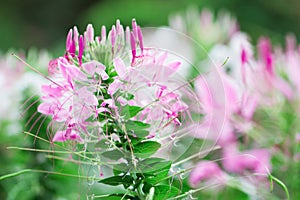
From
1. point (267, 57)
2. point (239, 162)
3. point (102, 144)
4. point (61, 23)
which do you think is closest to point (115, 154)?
point (102, 144)

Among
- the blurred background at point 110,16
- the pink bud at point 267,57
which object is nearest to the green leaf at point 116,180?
the pink bud at point 267,57

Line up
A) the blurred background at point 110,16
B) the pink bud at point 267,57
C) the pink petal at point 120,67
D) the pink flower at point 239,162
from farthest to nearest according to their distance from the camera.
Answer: the blurred background at point 110,16 < the pink flower at point 239,162 < the pink bud at point 267,57 < the pink petal at point 120,67

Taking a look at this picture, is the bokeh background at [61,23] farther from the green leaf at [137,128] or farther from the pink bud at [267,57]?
the pink bud at [267,57]

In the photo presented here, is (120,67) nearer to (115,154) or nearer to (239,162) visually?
(115,154)

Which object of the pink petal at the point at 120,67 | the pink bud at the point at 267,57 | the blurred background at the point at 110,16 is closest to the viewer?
the pink petal at the point at 120,67

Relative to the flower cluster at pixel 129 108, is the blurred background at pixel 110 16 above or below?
above

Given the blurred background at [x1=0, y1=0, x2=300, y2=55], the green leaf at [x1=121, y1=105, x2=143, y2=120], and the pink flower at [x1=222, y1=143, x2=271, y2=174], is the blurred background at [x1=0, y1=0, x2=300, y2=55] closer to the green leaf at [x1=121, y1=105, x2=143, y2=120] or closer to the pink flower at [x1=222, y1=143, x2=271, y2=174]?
the pink flower at [x1=222, y1=143, x2=271, y2=174]

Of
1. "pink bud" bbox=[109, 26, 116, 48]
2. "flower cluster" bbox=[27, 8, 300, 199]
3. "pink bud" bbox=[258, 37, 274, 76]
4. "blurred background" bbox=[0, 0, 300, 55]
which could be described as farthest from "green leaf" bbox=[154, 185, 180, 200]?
"blurred background" bbox=[0, 0, 300, 55]

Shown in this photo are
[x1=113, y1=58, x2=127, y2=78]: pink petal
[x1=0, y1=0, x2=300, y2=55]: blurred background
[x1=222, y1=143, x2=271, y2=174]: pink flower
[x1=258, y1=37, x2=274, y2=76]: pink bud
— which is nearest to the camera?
[x1=113, y1=58, x2=127, y2=78]: pink petal
